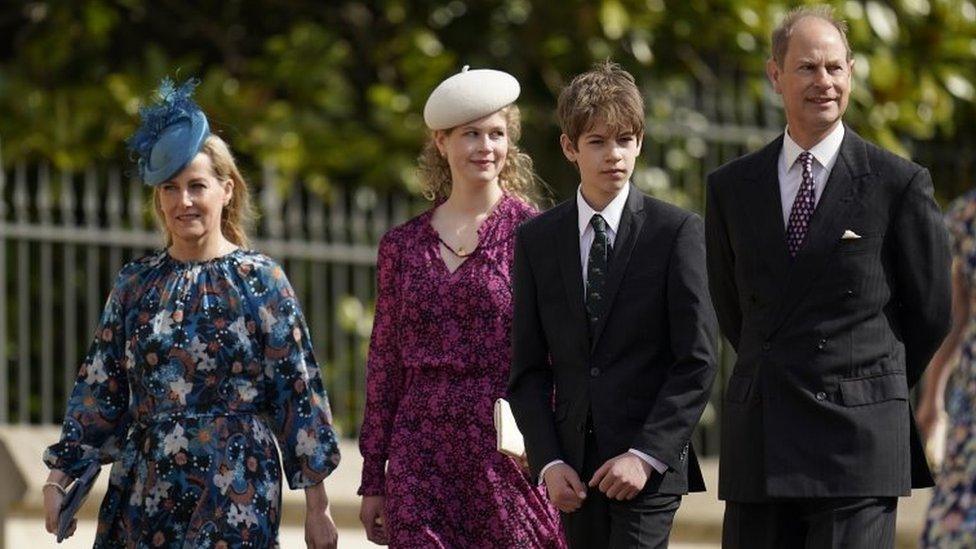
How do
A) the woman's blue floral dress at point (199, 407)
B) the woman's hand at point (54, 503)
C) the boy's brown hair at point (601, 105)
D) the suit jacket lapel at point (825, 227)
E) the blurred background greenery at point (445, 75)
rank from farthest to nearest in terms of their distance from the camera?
1. the blurred background greenery at point (445, 75)
2. the woman's hand at point (54, 503)
3. the woman's blue floral dress at point (199, 407)
4. the boy's brown hair at point (601, 105)
5. the suit jacket lapel at point (825, 227)

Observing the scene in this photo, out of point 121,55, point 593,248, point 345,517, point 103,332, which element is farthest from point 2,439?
point 593,248

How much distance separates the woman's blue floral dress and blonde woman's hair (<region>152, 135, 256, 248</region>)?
0.13 m

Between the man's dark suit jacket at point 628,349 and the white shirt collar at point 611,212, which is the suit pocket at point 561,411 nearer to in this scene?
the man's dark suit jacket at point 628,349

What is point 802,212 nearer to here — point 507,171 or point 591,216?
point 591,216

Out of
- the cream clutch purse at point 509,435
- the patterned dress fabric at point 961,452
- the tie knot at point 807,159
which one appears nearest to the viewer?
the patterned dress fabric at point 961,452

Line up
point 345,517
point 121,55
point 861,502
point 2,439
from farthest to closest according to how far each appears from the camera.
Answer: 1. point 121,55
2. point 2,439
3. point 345,517
4. point 861,502

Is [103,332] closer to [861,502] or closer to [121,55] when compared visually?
[861,502]

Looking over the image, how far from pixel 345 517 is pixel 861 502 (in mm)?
4024

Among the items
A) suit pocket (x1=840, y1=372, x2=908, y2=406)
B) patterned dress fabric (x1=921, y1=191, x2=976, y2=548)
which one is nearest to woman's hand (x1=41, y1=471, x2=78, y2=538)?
suit pocket (x1=840, y1=372, x2=908, y2=406)

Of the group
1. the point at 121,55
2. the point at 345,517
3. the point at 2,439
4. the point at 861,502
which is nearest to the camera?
the point at 861,502

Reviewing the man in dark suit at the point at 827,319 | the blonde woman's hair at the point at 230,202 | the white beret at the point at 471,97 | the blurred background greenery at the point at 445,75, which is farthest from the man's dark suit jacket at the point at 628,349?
the blurred background greenery at the point at 445,75

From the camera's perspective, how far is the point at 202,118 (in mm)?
6590

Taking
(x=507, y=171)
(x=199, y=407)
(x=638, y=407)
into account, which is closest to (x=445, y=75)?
(x=507, y=171)

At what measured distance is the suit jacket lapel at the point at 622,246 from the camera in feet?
19.6
